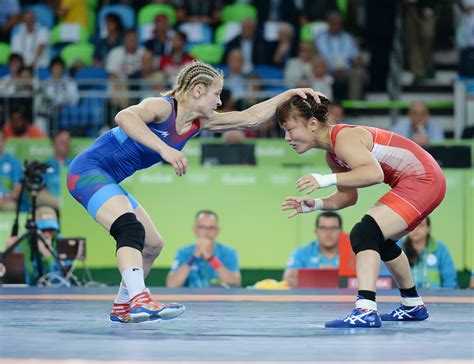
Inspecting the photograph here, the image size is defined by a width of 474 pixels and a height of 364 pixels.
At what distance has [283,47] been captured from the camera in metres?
14.4

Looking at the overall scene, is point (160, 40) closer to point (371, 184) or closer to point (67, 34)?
point (67, 34)

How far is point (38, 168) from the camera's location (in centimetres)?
973

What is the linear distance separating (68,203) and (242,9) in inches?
217

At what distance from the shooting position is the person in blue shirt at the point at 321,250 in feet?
31.0

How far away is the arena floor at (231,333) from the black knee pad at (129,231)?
0.41m

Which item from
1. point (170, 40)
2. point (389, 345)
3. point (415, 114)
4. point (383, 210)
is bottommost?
point (389, 345)

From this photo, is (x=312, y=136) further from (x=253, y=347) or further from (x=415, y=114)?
(x=415, y=114)

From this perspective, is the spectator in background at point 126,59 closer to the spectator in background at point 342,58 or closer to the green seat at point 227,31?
the green seat at point 227,31

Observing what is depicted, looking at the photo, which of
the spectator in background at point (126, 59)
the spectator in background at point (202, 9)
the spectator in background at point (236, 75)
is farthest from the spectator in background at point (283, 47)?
the spectator in background at point (126, 59)

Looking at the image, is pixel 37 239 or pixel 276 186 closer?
pixel 37 239

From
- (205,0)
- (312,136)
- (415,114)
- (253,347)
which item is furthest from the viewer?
(205,0)

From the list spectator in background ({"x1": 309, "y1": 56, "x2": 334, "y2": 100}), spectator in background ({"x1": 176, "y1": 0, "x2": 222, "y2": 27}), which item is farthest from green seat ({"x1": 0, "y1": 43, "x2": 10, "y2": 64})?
spectator in background ({"x1": 309, "y1": 56, "x2": 334, "y2": 100})

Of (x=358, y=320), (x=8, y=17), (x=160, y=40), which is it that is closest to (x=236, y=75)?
(x=160, y=40)

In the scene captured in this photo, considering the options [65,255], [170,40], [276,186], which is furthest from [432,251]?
[170,40]
